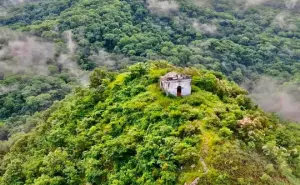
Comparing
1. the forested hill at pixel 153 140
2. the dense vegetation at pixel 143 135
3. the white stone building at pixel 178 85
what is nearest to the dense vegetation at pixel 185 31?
the dense vegetation at pixel 143 135

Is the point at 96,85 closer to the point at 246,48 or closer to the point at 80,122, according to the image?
the point at 80,122

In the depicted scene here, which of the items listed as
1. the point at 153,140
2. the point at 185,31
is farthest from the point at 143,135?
the point at 185,31

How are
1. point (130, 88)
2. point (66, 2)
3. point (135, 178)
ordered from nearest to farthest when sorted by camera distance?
1. point (135, 178)
2. point (130, 88)
3. point (66, 2)

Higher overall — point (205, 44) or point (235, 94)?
point (235, 94)

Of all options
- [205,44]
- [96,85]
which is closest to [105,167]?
[96,85]

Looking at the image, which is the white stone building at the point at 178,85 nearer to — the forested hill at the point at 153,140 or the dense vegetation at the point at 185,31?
the forested hill at the point at 153,140

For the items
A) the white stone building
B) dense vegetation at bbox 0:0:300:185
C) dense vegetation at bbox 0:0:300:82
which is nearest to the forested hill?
dense vegetation at bbox 0:0:300:185

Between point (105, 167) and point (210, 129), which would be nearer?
point (210, 129)
